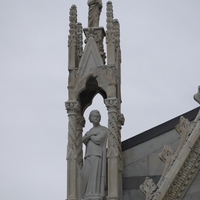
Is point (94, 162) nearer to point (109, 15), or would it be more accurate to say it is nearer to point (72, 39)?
point (72, 39)

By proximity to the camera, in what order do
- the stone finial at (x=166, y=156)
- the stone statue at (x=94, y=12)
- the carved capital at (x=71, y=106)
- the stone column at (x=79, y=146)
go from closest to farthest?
1. the stone finial at (x=166, y=156)
2. the stone column at (x=79, y=146)
3. the carved capital at (x=71, y=106)
4. the stone statue at (x=94, y=12)

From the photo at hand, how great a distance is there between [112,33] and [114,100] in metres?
1.33

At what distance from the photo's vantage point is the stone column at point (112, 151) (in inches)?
581

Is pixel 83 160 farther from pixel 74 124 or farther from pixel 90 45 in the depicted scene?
pixel 90 45

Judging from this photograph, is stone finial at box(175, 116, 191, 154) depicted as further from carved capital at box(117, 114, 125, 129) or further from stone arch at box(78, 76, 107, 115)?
stone arch at box(78, 76, 107, 115)

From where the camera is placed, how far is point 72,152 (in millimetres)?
15234

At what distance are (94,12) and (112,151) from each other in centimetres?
299

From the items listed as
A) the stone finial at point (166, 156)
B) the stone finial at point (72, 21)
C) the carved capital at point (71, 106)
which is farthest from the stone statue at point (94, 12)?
the stone finial at point (166, 156)

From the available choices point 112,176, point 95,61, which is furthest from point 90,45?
point 112,176

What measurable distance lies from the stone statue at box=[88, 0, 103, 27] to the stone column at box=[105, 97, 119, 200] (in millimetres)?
1802

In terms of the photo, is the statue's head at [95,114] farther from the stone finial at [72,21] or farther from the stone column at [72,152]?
the stone finial at [72,21]

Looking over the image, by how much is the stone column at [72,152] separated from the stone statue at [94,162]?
0.20 meters

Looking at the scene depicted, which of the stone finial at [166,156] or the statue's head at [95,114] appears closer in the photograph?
the stone finial at [166,156]

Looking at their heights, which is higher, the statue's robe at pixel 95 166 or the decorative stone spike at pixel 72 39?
the decorative stone spike at pixel 72 39
